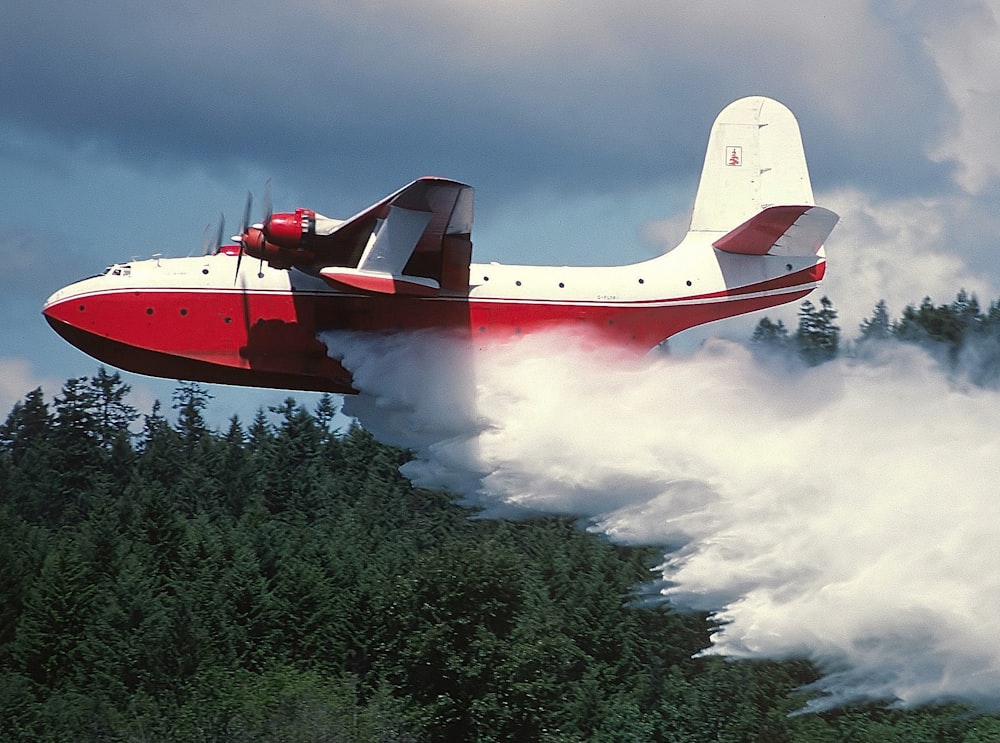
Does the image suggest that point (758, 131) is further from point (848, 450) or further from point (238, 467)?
point (238, 467)

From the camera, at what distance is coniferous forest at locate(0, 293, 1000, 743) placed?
3581 centimetres

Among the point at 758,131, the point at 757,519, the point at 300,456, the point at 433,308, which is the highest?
the point at 300,456

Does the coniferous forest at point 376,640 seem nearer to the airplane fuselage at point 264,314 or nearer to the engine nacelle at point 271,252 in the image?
the airplane fuselage at point 264,314

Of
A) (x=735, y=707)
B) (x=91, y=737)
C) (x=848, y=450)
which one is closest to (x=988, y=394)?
(x=848, y=450)

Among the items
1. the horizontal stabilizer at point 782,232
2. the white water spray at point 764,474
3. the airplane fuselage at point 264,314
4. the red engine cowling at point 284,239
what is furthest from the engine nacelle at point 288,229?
the horizontal stabilizer at point 782,232

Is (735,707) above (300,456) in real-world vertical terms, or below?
below

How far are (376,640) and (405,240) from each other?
971 inches

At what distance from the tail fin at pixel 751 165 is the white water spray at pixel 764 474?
265 cm

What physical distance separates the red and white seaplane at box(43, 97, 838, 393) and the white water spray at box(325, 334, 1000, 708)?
1.62 ft

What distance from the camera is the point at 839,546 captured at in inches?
803

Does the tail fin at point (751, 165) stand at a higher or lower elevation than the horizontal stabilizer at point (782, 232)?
higher

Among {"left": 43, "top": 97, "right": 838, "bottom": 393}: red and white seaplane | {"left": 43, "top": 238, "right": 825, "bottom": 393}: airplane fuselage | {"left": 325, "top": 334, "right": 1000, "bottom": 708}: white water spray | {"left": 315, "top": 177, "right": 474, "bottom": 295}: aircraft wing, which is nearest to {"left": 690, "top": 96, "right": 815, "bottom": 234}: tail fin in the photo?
{"left": 43, "top": 97, "right": 838, "bottom": 393}: red and white seaplane

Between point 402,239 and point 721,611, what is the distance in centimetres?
683

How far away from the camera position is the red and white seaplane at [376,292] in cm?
2052
